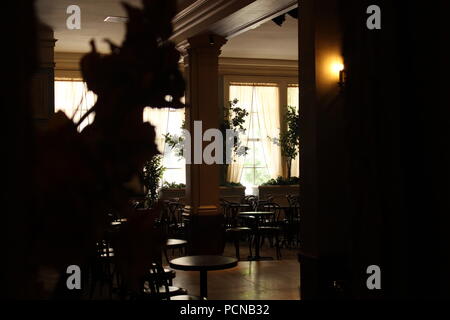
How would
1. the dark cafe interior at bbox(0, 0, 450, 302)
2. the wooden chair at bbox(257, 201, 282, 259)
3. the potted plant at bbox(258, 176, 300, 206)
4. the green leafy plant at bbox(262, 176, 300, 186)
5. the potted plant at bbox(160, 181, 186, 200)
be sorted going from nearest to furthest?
the dark cafe interior at bbox(0, 0, 450, 302), the wooden chair at bbox(257, 201, 282, 259), the potted plant at bbox(160, 181, 186, 200), the potted plant at bbox(258, 176, 300, 206), the green leafy plant at bbox(262, 176, 300, 186)

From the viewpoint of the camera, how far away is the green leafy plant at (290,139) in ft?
47.4

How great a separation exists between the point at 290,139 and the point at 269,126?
30.3 inches

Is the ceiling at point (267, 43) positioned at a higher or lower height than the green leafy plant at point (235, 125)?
higher

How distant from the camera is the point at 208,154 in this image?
9656 millimetres

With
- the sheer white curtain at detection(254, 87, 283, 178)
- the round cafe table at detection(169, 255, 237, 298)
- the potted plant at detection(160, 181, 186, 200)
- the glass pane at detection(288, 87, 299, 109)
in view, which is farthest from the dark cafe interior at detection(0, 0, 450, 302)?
the glass pane at detection(288, 87, 299, 109)

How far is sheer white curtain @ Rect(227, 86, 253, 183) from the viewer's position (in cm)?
1466

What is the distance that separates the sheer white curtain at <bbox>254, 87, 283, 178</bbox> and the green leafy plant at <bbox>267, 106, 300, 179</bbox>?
0.17m

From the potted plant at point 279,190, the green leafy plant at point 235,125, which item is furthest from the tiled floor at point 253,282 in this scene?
the green leafy plant at point 235,125

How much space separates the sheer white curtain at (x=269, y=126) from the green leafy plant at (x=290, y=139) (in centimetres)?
17

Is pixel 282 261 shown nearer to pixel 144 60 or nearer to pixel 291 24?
pixel 291 24

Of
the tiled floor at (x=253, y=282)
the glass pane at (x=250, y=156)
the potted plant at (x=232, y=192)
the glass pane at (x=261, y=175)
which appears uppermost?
the glass pane at (x=250, y=156)

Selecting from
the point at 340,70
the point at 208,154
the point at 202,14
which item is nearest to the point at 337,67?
the point at 340,70

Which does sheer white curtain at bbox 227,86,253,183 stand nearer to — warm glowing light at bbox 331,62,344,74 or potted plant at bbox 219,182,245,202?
potted plant at bbox 219,182,245,202

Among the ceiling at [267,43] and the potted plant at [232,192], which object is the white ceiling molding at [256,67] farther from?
the potted plant at [232,192]
